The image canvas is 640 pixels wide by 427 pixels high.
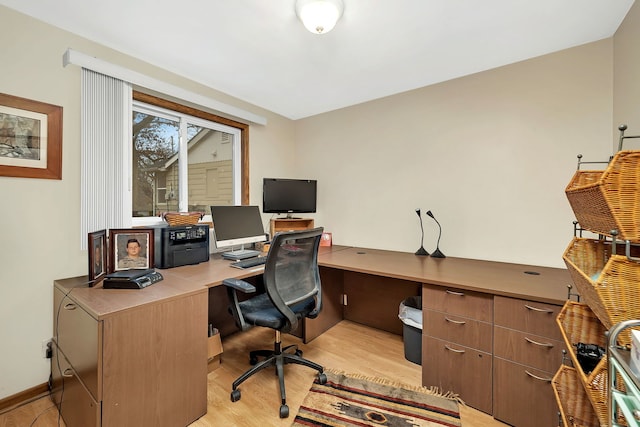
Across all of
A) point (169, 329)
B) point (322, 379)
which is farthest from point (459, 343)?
point (169, 329)

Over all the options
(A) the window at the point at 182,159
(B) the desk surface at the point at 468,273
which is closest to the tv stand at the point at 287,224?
(A) the window at the point at 182,159

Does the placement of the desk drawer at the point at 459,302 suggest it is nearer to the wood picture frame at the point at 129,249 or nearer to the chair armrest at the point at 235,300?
the chair armrest at the point at 235,300

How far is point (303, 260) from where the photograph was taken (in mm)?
1826

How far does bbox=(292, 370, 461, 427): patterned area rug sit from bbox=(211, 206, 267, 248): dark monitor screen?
4.30ft

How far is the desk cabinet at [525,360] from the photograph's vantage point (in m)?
1.37

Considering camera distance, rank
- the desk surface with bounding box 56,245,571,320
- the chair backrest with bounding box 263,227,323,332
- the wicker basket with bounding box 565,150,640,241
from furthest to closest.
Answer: the chair backrest with bounding box 263,227,323,332
the desk surface with bounding box 56,245,571,320
the wicker basket with bounding box 565,150,640,241

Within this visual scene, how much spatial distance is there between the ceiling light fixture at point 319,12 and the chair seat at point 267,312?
1.70 meters

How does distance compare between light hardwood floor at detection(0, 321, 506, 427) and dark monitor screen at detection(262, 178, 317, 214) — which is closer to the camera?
light hardwood floor at detection(0, 321, 506, 427)

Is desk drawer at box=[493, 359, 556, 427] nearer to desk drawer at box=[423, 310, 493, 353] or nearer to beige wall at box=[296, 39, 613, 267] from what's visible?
desk drawer at box=[423, 310, 493, 353]

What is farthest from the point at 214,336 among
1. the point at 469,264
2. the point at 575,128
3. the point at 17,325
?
the point at 575,128

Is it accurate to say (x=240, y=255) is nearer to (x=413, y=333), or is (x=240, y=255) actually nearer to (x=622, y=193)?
(x=413, y=333)

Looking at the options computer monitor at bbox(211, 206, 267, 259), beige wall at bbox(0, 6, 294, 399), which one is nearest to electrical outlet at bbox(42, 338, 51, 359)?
beige wall at bbox(0, 6, 294, 399)

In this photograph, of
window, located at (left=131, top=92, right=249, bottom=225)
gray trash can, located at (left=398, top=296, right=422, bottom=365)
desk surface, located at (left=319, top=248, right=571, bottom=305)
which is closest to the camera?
desk surface, located at (left=319, top=248, right=571, bottom=305)

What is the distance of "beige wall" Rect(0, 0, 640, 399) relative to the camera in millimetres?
1633
